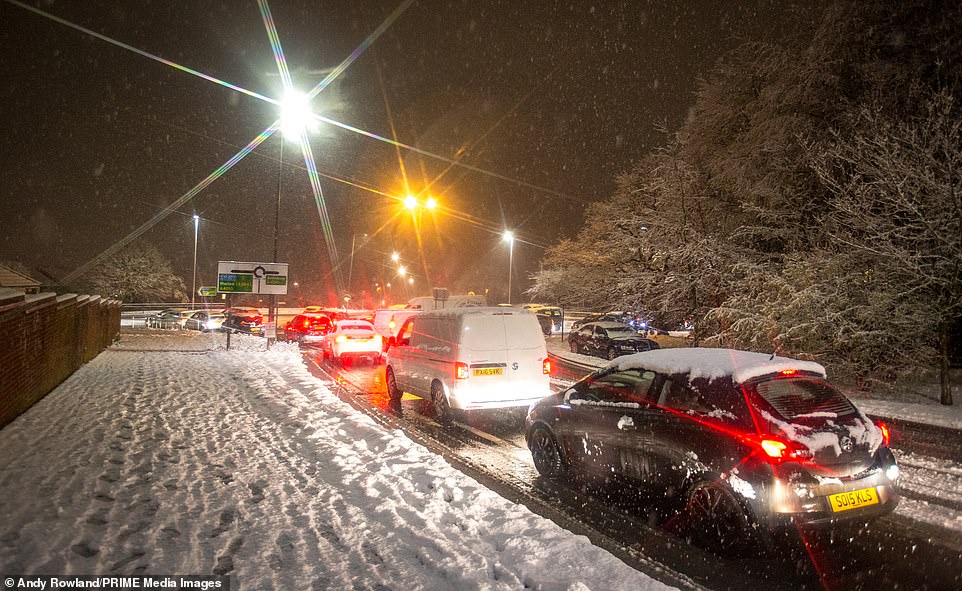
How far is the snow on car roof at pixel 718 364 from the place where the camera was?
4.97m

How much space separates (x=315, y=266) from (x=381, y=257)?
19.7 m

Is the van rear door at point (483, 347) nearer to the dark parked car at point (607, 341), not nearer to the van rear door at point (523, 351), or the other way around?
the van rear door at point (523, 351)

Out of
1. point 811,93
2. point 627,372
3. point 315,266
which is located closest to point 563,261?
point 811,93

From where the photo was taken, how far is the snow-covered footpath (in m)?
3.93

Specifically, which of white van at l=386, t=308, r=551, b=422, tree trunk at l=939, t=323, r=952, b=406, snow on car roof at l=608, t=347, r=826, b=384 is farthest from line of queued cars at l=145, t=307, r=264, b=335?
tree trunk at l=939, t=323, r=952, b=406

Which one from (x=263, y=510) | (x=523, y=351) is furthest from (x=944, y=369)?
(x=263, y=510)

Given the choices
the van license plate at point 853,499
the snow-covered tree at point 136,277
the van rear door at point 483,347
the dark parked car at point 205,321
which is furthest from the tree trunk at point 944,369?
the snow-covered tree at point 136,277

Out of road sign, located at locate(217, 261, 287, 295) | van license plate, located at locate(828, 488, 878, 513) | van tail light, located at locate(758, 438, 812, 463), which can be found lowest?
van license plate, located at locate(828, 488, 878, 513)

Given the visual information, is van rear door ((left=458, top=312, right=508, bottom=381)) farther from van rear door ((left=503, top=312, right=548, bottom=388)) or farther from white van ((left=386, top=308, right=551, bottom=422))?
van rear door ((left=503, top=312, right=548, bottom=388))

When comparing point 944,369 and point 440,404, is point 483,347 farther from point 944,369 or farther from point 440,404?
point 944,369

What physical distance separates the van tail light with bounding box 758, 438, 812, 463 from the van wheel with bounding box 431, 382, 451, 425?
601 centimetres

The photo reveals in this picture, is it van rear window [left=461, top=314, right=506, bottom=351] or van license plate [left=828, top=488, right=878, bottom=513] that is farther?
van rear window [left=461, top=314, right=506, bottom=351]

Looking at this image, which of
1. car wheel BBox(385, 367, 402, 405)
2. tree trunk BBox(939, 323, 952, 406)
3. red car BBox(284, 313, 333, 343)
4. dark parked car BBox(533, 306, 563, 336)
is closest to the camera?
car wheel BBox(385, 367, 402, 405)

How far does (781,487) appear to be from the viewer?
4328 millimetres
